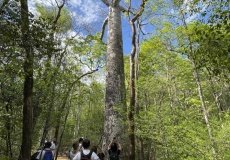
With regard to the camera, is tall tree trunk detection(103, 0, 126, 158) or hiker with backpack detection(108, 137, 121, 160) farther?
tall tree trunk detection(103, 0, 126, 158)

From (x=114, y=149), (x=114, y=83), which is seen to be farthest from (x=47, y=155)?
(x=114, y=83)

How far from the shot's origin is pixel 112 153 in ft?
17.3

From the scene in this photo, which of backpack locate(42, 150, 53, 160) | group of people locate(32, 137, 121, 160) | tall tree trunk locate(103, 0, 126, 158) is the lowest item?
backpack locate(42, 150, 53, 160)

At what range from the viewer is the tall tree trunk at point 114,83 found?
5.53 meters

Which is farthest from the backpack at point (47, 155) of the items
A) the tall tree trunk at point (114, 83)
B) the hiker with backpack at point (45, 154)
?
the tall tree trunk at point (114, 83)

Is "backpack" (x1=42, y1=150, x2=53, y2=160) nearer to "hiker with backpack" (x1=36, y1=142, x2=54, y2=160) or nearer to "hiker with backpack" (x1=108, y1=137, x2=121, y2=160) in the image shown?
"hiker with backpack" (x1=36, y1=142, x2=54, y2=160)

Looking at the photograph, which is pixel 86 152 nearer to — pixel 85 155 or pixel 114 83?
pixel 85 155

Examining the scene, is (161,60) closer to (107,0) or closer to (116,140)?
(107,0)

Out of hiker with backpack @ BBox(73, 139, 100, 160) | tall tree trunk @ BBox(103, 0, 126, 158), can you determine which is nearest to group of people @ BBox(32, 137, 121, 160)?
hiker with backpack @ BBox(73, 139, 100, 160)

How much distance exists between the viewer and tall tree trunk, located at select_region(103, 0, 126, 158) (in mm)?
5531

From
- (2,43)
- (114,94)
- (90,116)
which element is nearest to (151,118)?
(114,94)

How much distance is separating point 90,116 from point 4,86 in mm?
20044

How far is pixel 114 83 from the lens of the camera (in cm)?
609

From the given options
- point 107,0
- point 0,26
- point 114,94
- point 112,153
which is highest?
point 107,0
